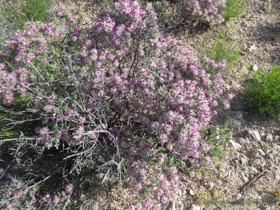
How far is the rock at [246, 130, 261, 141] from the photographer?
11.4 ft

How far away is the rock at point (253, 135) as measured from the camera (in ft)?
11.4

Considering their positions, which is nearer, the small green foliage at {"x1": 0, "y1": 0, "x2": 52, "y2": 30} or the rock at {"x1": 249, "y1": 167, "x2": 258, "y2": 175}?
the rock at {"x1": 249, "y1": 167, "x2": 258, "y2": 175}

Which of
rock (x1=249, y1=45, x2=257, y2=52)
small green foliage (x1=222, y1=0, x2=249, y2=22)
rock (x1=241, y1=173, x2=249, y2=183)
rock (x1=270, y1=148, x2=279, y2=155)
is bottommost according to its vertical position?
rock (x1=241, y1=173, x2=249, y2=183)

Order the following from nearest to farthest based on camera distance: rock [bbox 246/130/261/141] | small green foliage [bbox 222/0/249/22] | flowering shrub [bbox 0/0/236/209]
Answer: flowering shrub [bbox 0/0/236/209]
rock [bbox 246/130/261/141]
small green foliage [bbox 222/0/249/22]

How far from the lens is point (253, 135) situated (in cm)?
349

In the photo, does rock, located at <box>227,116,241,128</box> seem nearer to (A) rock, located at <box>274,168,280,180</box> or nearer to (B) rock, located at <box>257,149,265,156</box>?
(B) rock, located at <box>257,149,265,156</box>

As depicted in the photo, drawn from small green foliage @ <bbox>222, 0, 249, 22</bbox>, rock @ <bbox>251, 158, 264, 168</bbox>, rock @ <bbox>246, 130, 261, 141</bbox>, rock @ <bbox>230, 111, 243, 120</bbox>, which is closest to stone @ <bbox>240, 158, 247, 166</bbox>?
rock @ <bbox>251, 158, 264, 168</bbox>

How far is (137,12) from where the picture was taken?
106 inches

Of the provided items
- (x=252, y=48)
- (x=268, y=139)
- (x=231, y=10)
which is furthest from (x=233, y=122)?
(x=231, y=10)

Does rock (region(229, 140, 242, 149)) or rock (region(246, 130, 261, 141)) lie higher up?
rock (region(246, 130, 261, 141))

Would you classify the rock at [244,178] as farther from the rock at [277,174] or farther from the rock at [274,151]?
the rock at [274,151]

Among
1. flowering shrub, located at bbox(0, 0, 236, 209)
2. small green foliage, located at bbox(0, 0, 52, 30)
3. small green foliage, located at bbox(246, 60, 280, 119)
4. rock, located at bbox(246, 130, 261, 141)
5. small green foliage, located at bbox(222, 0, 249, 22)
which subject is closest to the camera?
flowering shrub, located at bbox(0, 0, 236, 209)

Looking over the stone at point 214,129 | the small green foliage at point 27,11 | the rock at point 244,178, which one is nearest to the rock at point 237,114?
the stone at point 214,129

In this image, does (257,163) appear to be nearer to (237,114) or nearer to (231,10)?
(237,114)
